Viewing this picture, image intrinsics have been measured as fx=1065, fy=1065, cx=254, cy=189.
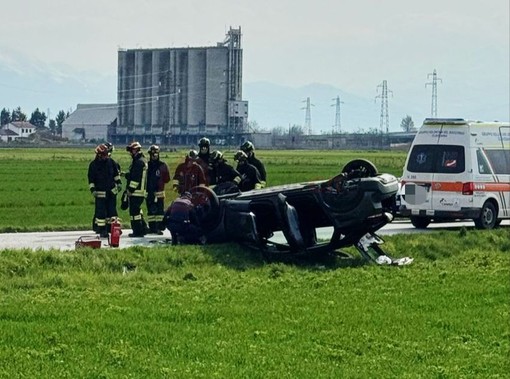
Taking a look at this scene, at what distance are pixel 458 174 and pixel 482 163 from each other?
666 millimetres

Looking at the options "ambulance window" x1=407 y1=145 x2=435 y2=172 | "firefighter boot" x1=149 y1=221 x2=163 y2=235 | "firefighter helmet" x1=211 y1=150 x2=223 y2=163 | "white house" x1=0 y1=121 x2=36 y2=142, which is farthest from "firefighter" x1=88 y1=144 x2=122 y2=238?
"white house" x1=0 y1=121 x2=36 y2=142

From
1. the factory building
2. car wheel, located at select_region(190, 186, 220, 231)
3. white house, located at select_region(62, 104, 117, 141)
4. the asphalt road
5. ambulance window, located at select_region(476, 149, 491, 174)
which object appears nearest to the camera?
car wheel, located at select_region(190, 186, 220, 231)

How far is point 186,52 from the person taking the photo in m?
131

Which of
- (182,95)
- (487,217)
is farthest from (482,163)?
(182,95)

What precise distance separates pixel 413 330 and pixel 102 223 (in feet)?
34.4

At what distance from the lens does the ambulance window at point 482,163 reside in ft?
76.6

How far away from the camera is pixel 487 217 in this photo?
2339 centimetres

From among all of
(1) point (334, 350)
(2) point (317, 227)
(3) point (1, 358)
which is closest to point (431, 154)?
(2) point (317, 227)

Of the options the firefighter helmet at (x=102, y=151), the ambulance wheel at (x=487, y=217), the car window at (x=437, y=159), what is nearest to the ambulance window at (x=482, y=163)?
the car window at (x=437, y=159)

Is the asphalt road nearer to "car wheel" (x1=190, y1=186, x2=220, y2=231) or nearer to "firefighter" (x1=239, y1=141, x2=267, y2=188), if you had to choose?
"car wheel" (x1=190, y1=186, x2=220, y2=231)

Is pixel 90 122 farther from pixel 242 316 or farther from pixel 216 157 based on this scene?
pixel 242 316

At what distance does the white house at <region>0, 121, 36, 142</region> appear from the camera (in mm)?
157125

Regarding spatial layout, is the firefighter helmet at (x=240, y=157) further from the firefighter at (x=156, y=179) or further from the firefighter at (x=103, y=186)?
the firefighter at (x=103, y=186)

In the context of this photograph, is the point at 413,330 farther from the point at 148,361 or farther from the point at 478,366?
the point at 148,361
